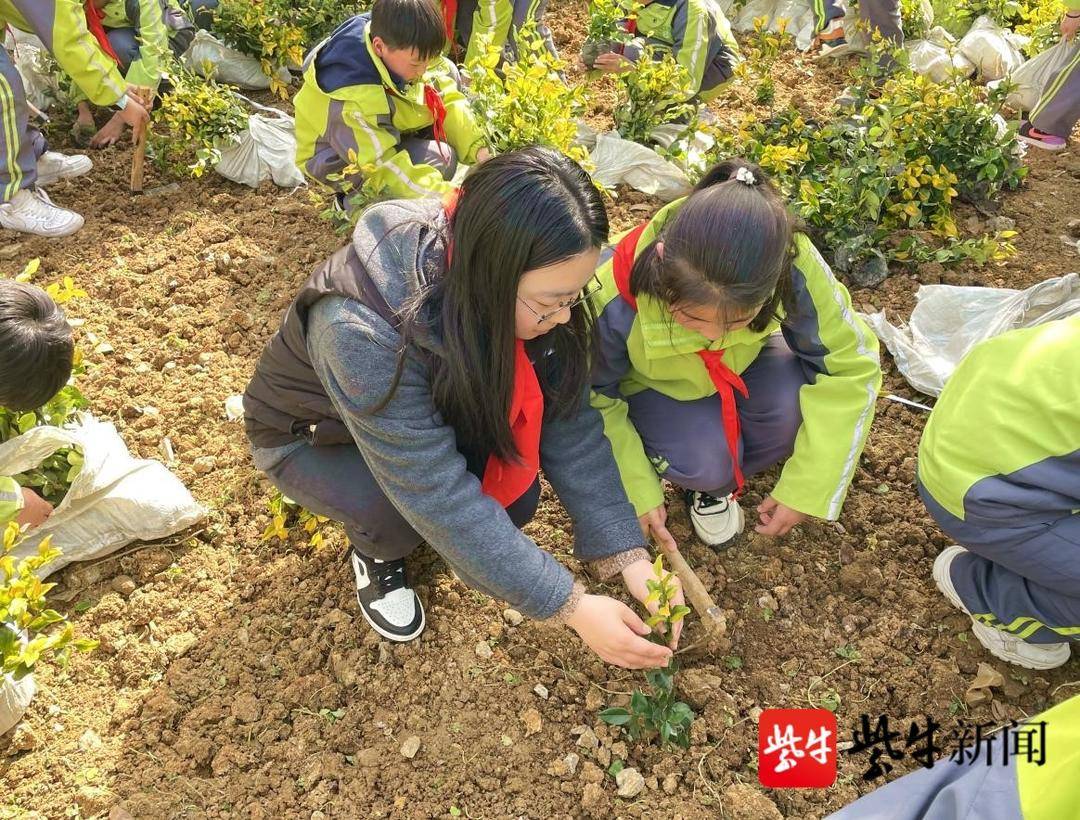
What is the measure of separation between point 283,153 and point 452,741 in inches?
99.9

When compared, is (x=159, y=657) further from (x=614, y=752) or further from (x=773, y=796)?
(x=773, y=796)

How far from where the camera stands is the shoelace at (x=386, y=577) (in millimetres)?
2027

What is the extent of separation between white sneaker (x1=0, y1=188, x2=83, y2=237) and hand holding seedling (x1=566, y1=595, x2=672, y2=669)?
8.87ft

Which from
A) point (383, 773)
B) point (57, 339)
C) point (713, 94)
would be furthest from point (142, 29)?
point (383, 773)

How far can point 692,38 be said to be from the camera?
3604mm

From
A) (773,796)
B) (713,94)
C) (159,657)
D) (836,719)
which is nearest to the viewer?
(773,796)

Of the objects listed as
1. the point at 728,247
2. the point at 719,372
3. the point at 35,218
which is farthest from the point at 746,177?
the point at 35,218

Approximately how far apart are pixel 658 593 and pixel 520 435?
425mm

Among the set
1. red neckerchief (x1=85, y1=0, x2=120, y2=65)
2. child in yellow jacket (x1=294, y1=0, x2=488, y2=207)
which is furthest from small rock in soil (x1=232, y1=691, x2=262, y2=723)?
red neckerchief (x1=85, y1=0, x2=120, y2=65)

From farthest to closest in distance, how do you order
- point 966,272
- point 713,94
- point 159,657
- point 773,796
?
point 713,94 < point 966,272 < point 159,657 < point 773,796

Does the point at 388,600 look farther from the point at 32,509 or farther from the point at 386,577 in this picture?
the point at 32,509

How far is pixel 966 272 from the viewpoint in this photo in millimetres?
2826

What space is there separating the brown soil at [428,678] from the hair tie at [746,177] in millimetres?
950

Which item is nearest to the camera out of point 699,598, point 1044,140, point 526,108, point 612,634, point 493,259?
point 493,259
